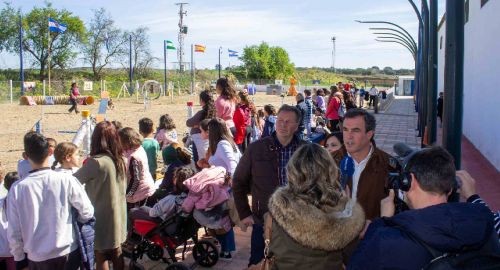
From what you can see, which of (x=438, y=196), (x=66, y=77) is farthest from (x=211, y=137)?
(x=66, y=77)

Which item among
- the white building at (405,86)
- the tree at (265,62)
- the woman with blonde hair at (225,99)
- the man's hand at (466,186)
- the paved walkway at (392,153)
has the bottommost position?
the paved walkway at (392,153)

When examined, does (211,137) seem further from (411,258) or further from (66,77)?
(66,77)

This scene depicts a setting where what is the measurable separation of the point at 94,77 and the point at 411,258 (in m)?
77.1

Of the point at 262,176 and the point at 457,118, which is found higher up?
the point at 457,118

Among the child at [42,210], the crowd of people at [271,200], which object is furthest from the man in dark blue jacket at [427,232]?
the child at [42,210]

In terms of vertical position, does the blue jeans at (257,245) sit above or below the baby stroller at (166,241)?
above

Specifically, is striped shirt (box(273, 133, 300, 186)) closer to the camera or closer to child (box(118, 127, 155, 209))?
the camera

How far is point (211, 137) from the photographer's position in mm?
5645

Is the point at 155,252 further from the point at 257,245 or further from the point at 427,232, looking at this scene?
the point at 427,232

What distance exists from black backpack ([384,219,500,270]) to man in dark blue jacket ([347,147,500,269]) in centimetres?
1

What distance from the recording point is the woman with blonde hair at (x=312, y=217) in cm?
276

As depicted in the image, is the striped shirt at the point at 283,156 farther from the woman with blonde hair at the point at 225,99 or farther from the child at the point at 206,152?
the woman with blonde hair at the point at 225,99

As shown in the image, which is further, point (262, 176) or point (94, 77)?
point (94, 77)

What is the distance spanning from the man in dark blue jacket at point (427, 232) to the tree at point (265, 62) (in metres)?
99.9
